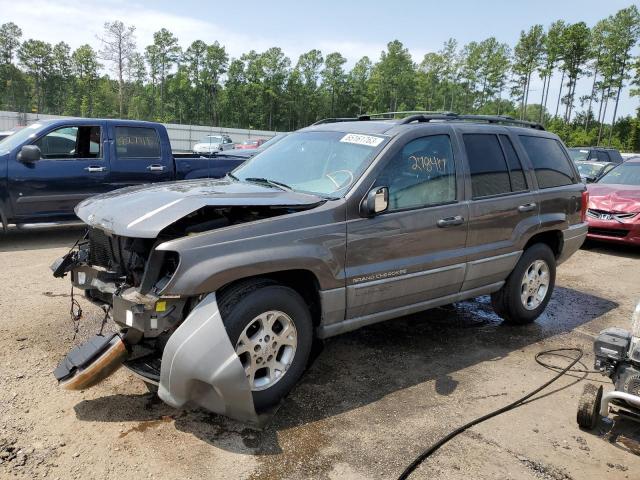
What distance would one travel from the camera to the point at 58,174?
7.84 metres

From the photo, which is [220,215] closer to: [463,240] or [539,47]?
[463,240]

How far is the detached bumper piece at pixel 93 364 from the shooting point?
10.4ft

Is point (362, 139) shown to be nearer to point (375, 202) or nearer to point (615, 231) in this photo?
point (375, 202)

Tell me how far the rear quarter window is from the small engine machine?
237 cm

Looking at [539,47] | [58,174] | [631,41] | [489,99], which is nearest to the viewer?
[58,174]

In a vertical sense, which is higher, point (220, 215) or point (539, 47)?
point (539, 47)

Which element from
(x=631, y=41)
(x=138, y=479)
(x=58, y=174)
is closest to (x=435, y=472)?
(x=138, y=479)

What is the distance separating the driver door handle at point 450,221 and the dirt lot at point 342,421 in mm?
1140

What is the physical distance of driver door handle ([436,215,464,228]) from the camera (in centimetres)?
420

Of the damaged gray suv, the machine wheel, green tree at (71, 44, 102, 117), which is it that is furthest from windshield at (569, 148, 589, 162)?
green tree at (71, 44, 102, 117)

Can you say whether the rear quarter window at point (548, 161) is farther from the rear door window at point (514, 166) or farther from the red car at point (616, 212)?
the red car at point (616, 212)

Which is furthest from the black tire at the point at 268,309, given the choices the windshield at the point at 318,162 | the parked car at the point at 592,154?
the parked car at the point at 592,154

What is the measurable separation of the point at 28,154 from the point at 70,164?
24.4 inches

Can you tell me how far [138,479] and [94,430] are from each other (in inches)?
23.4
